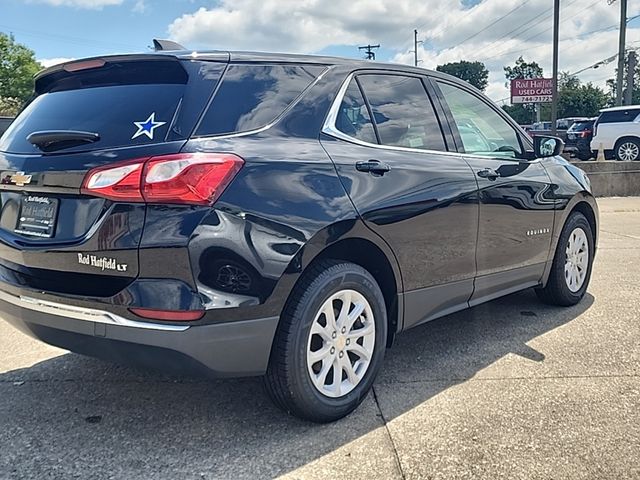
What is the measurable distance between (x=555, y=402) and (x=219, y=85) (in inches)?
89.6

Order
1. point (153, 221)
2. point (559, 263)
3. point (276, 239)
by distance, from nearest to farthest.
Result: point (153, 221) < point (276, 239) < point (559, 263)

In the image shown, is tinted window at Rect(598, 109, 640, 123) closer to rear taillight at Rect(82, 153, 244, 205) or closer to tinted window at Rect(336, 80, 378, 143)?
tinted window at Rect(336, 80, 378, 143)

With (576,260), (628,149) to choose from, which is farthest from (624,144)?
(576,260)

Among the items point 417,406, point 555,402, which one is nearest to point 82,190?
point 417,406

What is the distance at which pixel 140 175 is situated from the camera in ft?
8.06

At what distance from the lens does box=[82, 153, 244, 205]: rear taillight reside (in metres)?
2.44

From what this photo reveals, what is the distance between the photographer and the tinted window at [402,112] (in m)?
3.36

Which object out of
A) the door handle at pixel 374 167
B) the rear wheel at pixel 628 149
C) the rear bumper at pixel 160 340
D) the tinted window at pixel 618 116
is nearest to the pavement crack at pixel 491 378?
the rear bumper at pixel 160 340

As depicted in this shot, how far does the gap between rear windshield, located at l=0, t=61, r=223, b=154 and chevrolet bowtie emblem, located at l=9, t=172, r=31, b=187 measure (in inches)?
4.6

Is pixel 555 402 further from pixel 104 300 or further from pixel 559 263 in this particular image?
pixel 104 300

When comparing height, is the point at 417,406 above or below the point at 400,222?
below

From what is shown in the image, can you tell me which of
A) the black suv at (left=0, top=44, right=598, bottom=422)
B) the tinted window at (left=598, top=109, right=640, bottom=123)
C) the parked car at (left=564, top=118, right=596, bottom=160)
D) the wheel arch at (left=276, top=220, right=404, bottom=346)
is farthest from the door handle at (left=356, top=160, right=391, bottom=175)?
the parked car at (left=564, top=118, right=596, bottom=160)

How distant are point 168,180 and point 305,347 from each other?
949 mm

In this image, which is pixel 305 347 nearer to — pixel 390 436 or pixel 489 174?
pixel 390 436
